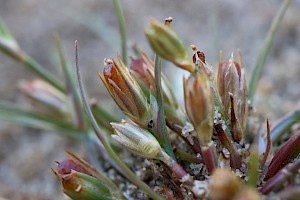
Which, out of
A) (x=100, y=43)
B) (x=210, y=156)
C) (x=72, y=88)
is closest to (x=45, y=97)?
(x=72, y=88)

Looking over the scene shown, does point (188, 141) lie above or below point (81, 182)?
above

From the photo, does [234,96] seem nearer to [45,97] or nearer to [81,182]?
[81,182]

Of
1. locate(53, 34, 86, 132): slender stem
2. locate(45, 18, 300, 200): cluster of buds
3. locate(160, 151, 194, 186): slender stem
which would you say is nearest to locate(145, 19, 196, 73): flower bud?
locate(45, 18, 300, 200): cluster of buds

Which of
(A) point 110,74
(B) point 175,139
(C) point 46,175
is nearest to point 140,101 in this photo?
(A) point 110,74

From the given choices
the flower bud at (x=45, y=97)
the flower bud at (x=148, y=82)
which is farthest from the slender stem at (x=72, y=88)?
the flower bud at (x=148, y=82)

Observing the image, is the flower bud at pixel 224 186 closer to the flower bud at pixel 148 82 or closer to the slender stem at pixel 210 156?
the slender stem at pixel 210 156
